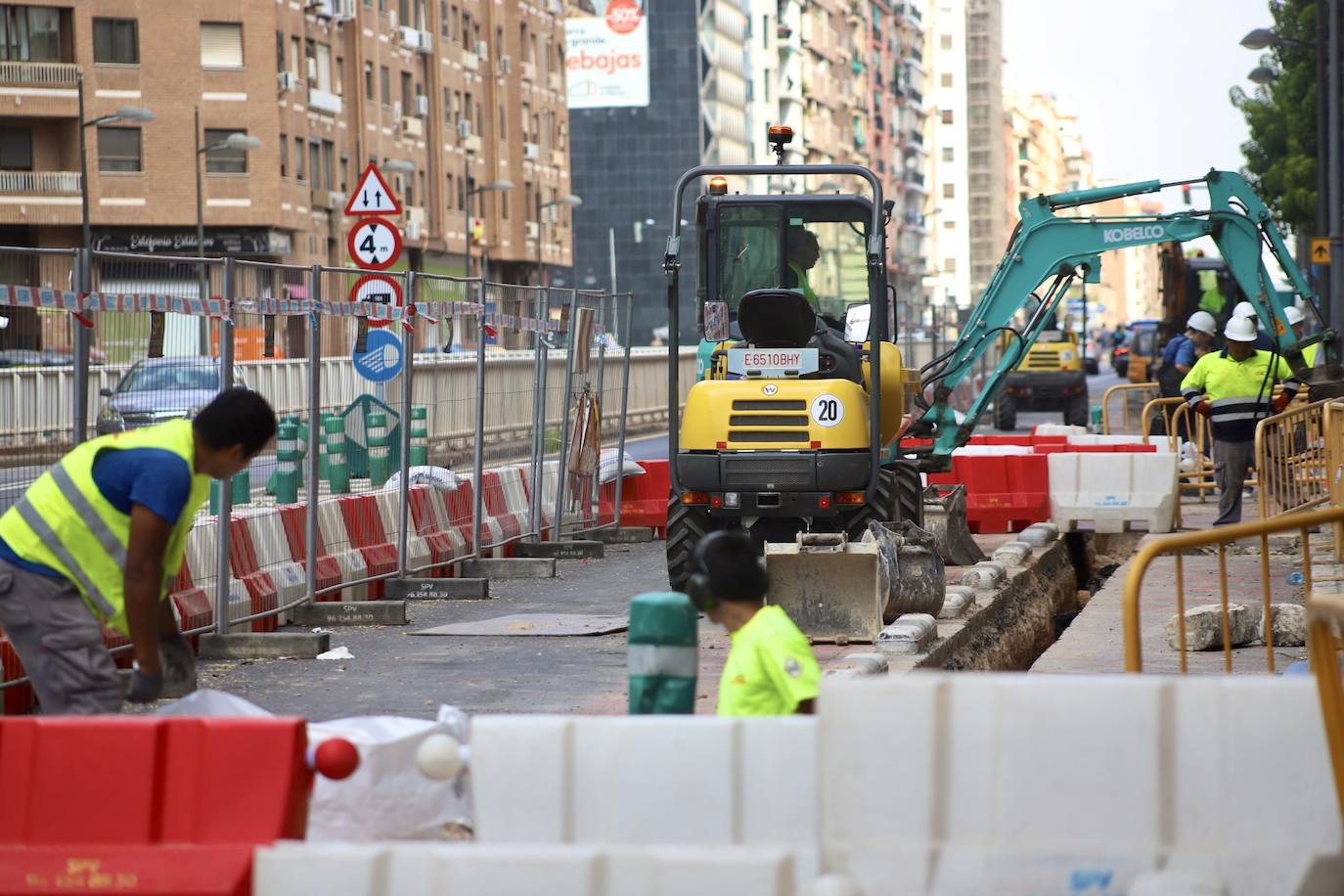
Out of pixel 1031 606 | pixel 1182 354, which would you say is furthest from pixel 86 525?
pixel 1182 354

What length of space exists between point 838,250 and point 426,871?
1098cm

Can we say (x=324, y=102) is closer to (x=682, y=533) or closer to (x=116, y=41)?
(x=116, y=41)

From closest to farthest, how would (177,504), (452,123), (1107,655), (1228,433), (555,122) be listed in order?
(177,504) → (1107,655) → (1228,433) → (452,123) → (555,122)

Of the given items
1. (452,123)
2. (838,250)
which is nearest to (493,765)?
(838,250)

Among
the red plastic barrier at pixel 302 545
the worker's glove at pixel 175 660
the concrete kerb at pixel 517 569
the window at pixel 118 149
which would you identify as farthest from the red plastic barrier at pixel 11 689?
the window at pixel 118 149

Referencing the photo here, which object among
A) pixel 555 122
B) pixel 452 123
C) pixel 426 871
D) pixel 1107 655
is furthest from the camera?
pixel 555 122

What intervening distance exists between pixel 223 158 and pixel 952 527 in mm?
47310

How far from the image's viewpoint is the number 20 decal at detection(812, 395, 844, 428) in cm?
1394

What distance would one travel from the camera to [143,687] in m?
6.72

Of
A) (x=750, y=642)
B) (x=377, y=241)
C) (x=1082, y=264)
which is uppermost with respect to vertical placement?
(x=377, y=241)

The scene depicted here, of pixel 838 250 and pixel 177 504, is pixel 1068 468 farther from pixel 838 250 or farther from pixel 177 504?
pixel 177 504

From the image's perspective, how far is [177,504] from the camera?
6.65 m

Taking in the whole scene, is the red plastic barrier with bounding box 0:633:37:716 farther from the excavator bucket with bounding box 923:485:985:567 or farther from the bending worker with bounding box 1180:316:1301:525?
the bending worker with bounding box 1180:316:1301:525

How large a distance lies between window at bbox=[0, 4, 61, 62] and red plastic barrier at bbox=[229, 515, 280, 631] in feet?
166
